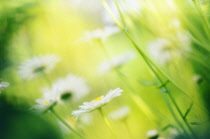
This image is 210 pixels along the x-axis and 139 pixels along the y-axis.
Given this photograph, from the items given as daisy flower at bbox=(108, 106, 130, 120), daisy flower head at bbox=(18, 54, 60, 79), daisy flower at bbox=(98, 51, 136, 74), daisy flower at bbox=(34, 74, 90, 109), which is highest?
daisy flower head at bbox=(18, 54, 60, 79)

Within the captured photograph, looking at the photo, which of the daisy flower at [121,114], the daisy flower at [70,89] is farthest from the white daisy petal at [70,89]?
the daisy flower at [121,114]

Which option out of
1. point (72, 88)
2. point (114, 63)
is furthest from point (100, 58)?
point (72, 88)

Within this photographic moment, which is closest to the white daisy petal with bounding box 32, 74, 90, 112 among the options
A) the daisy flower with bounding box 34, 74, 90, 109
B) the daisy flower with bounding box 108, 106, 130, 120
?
the daisy flower with bounding box 34, 74, 90, 109

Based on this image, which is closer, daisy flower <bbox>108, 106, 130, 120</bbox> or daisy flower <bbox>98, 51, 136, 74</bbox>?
daisy flower <bbox>108, 106, 130, 120</bbox>

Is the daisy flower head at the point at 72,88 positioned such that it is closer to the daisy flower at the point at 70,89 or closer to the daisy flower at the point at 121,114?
the daisy flower at the point at 70,89

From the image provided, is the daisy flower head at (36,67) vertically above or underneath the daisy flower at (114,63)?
above

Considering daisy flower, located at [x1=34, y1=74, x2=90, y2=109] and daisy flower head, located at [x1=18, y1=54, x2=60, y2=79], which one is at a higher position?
daisy flower head, located at [x1=18, y1=54, x2=60, y2=79]

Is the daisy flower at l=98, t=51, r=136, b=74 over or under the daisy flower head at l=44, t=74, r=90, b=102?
over

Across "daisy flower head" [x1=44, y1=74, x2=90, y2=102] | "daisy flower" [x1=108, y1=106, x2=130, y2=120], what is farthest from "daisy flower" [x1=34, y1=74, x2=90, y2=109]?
"daisy flower" [x1=108, y1=106, x2=130, y2=120]

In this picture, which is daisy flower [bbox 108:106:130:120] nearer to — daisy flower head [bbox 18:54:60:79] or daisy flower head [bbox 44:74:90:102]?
daisy flower head [bbox 44:74:90:102]

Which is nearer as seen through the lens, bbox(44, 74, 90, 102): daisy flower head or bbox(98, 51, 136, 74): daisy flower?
bbox(44, 74, 90, 102): daisy flower head

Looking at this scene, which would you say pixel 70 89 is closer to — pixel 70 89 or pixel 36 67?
pixel 70 89
